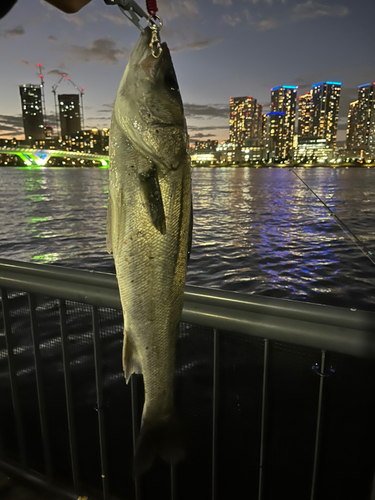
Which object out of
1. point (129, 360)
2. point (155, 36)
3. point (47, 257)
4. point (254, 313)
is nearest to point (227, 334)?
point (254, 313)

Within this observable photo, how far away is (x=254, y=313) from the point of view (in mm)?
2096

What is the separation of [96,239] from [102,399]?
2480 centimetres

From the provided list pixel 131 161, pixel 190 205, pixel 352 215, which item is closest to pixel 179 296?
pixel 190 205

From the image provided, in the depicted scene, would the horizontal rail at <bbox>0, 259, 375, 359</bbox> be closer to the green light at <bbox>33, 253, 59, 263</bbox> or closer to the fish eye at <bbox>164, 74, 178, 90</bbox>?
the fish eye at <bbox>164, 74, 178, 90</bbox>

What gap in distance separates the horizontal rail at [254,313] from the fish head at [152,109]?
105cm

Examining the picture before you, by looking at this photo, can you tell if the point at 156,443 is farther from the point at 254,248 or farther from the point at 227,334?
the point at 254,248

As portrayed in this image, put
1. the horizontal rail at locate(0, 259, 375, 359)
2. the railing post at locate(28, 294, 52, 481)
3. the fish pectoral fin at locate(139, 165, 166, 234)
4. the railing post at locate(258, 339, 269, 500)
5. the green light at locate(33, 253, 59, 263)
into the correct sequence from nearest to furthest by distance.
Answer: the fish pectoral fin at locate(139, 165, 166, 234) → the horizontal rail at locate(0, 259, 375, 359) → the railing post at locate(258, 339, 269, 500) → the railing post at locate(28, 294, 52, 481) → the green light at locate(33, 253, 59, 263)

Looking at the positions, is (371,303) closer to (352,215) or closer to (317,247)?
(317,247)

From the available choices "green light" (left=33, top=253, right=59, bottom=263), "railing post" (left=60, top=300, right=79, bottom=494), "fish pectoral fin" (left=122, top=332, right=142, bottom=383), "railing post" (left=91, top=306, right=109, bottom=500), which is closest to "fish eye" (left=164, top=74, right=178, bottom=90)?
"fish pectoral fin" (left=122, top=332, right=142, bottom=383)

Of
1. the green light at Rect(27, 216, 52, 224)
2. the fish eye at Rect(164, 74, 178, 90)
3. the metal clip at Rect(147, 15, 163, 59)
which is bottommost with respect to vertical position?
the green light at Rect(27, 216, 52, 224)

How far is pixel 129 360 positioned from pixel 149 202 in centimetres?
70

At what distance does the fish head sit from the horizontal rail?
1.05 meters

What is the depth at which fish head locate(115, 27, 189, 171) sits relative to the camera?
4.48 ft

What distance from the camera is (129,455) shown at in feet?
14.2
